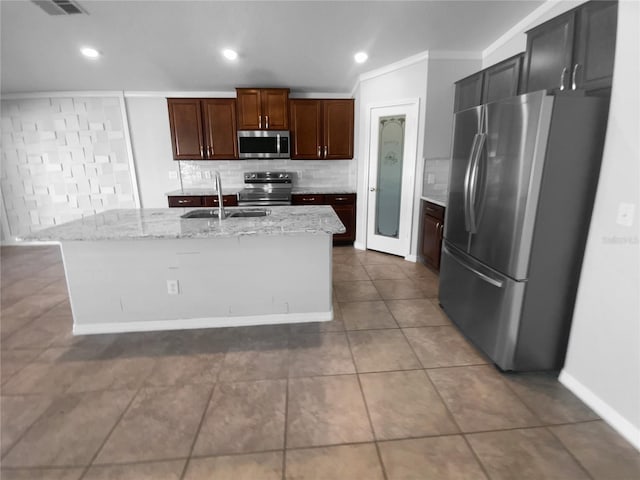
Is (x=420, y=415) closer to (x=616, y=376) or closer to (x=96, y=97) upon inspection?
(x=616, y=376)

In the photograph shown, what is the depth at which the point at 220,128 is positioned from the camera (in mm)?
4734

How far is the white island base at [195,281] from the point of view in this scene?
2.44 meters

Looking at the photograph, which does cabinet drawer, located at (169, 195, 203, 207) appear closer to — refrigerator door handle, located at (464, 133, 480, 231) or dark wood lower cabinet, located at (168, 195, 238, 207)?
dark wood lower cabinet, located at (168, 195, 238, 207)

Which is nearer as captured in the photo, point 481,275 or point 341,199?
point 481,275

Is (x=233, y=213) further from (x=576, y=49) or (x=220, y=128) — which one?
(x=576, y=49)

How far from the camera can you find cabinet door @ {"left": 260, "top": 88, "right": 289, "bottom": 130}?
464 centimetres

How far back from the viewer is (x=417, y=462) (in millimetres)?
1461

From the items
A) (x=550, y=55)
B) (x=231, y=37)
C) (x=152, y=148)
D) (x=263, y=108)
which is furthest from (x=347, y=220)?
(x=152, y=148)

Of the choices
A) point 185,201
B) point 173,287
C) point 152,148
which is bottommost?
point 173,287

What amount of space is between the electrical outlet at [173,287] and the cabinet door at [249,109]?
2971 mm

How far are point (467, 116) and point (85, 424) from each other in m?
3.05

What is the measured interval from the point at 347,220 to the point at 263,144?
5.66ft

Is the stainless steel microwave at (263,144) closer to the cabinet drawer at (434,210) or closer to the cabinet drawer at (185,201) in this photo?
the cabinet drawer at (185,201)

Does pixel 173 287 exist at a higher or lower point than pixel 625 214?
lower
